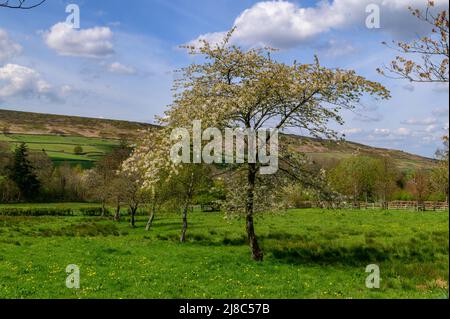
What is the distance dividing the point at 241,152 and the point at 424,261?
1134 cm

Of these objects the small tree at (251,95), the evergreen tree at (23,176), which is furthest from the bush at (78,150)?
the small tree at (251,95)

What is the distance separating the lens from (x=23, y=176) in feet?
341

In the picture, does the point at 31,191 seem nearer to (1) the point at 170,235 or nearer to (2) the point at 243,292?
(1) the point at 170,235

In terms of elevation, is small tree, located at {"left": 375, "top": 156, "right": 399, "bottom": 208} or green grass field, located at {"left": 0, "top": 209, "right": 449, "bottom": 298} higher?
small tree, located at {"left": 375, "top": 156, "right": 399, "bottom": 208}

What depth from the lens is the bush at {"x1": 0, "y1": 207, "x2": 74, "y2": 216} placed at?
76812mm

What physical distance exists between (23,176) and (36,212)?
29790 millimetres

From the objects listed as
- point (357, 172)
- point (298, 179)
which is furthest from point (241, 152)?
point (357, 172)

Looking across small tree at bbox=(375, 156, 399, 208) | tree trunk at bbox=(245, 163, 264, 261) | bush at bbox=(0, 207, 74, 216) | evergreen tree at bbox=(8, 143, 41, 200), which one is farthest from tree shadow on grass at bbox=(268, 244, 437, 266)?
evergreen tree at bbox=(8, 143, 41, 200)

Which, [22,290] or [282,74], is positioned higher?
[282,74]

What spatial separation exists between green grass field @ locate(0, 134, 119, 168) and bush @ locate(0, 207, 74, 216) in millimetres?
56522

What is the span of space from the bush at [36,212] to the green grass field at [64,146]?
185 feet

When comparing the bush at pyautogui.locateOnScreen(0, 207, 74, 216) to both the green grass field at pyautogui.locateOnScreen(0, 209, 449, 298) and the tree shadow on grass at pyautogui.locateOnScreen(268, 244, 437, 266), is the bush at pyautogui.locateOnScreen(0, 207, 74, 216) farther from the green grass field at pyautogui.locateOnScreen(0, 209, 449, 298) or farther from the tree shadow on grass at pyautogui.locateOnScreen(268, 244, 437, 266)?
the tree shadow on grass at pyautogui.locateOnScreen(268, 244, 437, 266)

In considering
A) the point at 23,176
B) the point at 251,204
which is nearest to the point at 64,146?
the point at 23,176
